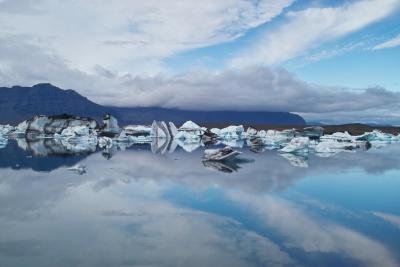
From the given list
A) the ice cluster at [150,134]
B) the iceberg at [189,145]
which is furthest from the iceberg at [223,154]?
the ice cluster at [150,134]

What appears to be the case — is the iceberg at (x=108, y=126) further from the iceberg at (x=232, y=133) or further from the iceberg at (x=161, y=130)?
the iceberg at (x=232, y=133)

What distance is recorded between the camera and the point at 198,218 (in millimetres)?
7039

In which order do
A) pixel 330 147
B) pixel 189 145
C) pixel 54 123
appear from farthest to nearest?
pixel 54 123
pixel 189 145
pixel 330 147

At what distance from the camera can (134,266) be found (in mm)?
4723

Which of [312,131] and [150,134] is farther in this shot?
[150,134]

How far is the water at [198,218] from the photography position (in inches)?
201

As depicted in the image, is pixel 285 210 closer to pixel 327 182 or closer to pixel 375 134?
pixel 327 182

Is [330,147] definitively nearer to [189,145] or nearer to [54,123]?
[189,145]

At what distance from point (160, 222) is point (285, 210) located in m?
2.51

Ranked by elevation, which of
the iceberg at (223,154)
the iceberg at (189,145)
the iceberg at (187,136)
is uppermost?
the iceberg at (223,154)

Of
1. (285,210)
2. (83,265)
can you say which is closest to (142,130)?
(285,210)

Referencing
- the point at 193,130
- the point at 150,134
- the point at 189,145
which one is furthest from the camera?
the point at 193,130

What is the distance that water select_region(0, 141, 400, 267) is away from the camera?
16.7 ft

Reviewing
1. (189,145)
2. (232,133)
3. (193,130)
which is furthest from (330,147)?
(193,130)
